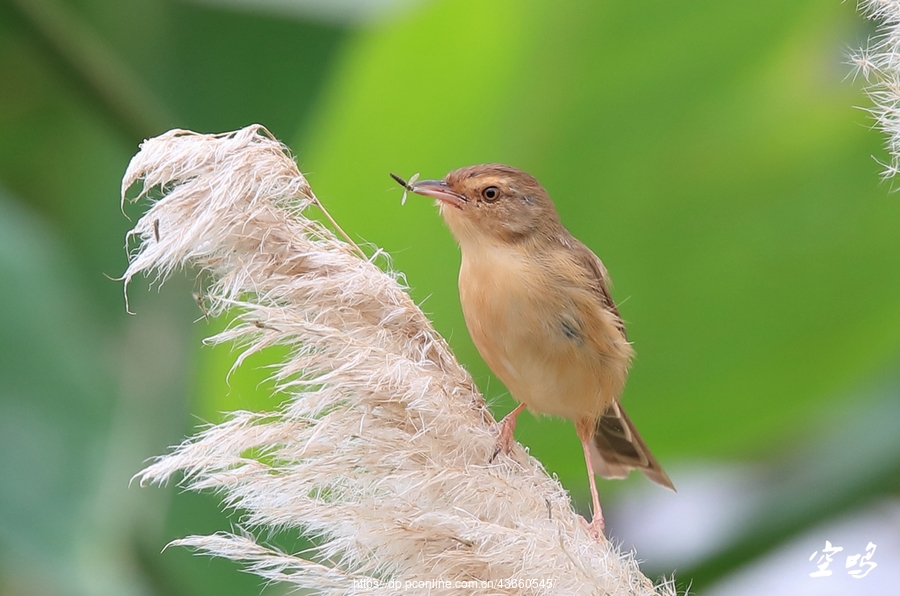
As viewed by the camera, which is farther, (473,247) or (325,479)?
(473,247)

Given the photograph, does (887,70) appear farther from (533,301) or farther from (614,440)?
(614,440)

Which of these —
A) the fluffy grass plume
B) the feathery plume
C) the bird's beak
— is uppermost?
the feathery plume

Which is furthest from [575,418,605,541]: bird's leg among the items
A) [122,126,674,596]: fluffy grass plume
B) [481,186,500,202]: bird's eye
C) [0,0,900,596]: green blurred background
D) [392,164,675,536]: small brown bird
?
[122,126,674,596]: fluffy grass plume

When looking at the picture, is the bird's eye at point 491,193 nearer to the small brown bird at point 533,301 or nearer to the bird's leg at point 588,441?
the small brown bird at point 533,301

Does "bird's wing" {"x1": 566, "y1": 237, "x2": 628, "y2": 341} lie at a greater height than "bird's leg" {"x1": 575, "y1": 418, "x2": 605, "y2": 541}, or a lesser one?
greater

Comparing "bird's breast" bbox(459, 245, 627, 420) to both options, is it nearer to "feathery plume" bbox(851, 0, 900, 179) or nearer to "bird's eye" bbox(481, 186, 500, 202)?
"bird's eye" bbox(481, 186, 500, 202)

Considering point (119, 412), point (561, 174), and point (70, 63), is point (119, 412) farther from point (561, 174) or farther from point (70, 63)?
point (561, 174)

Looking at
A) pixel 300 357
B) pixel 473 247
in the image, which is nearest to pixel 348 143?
pixel 473 247
